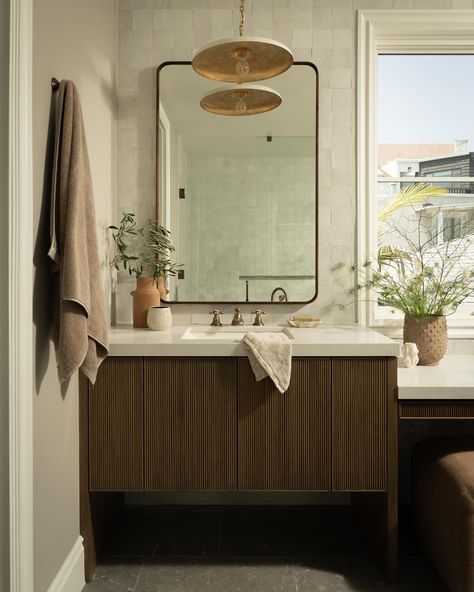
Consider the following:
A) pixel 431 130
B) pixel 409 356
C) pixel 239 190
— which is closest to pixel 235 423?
pixel 409 356

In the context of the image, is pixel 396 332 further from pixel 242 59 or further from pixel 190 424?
pixel 242 59

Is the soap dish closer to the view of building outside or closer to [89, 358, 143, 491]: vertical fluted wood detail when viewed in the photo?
the view of building outside

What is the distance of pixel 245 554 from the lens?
2.48m

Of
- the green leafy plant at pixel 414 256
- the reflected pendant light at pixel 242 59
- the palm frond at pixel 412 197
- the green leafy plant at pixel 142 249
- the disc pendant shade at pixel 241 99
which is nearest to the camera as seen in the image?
the reflected pendant light at pixel 242 59

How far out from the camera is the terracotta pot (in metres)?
2.70

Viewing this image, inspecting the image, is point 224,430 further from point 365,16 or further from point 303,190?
point 365,16

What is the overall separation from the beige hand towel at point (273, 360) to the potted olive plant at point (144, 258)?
0.69 meters

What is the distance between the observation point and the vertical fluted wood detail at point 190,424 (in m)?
2.28

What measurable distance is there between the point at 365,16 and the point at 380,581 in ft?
8.32

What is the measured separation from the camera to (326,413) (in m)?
2.28

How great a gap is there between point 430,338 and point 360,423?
64cm

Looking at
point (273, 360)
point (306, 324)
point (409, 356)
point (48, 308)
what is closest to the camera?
point (48, 308)

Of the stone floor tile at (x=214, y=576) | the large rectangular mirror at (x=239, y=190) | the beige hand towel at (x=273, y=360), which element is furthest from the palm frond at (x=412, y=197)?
the stone floor tile at (x=214, y=576)

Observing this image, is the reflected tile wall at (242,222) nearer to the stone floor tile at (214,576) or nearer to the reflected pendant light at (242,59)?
the reflected pendant light at (242,59)
